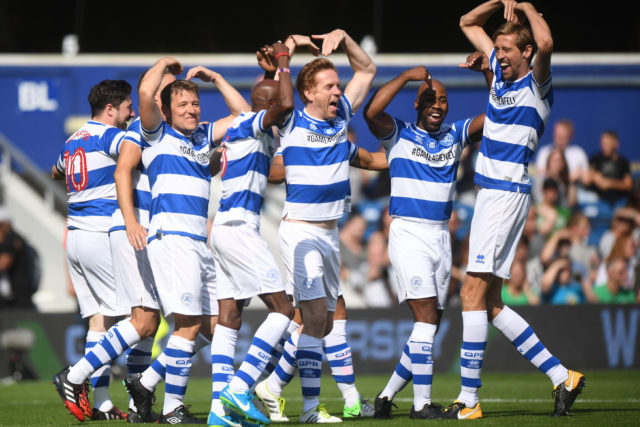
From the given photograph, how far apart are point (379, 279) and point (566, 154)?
3.91 m

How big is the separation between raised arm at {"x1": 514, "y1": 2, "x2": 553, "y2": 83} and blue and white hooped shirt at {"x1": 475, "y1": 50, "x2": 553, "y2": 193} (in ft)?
0.33

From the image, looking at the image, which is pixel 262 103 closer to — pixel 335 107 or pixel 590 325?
pixel 335 107

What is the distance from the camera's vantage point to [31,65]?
638 inches

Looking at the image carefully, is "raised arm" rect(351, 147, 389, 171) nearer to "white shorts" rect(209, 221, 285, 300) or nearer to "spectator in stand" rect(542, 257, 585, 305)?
"white shorts" rect(209, 221, 285, 300)

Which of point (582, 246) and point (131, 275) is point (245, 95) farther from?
point (131, 275)

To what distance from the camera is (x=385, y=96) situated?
25.2 feet

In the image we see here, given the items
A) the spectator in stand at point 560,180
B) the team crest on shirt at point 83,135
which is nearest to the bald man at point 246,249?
the team crest on shirt at point 83,135

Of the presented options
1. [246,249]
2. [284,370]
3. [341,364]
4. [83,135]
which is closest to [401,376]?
[341,364]

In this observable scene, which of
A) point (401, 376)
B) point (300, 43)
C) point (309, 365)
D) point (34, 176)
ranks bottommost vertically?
point (401, 376)

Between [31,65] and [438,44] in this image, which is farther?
[438,44]

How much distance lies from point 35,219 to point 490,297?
377 inches

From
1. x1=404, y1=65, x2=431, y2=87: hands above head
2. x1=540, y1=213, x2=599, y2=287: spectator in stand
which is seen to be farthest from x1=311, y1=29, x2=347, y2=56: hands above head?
x1=540, y1=213, x2=599, y2=287: spectator in stand

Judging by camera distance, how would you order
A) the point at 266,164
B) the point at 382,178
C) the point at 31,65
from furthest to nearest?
the point at 31,65 < the point at 382,178 < the point at 266,164

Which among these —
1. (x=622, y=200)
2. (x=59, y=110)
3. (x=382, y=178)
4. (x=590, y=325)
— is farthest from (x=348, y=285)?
(x=59, y=110)
